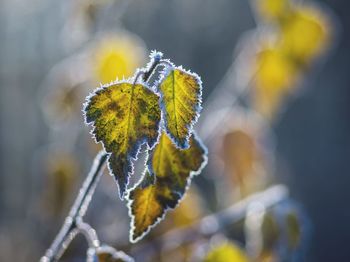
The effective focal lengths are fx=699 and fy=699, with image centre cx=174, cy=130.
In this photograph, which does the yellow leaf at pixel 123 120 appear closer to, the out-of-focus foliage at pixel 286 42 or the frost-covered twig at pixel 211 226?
the frost-covered twig at pixel 211 226

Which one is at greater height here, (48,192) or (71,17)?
(71,17)

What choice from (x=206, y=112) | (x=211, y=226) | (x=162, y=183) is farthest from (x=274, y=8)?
(x=206, y=112)

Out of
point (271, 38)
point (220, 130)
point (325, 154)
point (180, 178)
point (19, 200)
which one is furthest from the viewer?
point (325, 154)

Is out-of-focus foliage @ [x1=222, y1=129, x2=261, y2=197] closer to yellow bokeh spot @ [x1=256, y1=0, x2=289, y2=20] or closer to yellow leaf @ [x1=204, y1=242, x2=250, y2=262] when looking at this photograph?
yellow bokeh spot @ [x1=256, y1=0, x2=289, y2=20]

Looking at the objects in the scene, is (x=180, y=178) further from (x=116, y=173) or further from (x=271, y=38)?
(x=271, y=38)

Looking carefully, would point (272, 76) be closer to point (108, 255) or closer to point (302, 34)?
point (302, 34)

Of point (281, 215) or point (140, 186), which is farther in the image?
point (281, 215)

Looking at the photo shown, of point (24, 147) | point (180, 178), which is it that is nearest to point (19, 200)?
point (24, 147)

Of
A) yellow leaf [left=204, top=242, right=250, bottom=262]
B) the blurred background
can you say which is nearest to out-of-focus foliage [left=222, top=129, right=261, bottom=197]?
the blurred background
